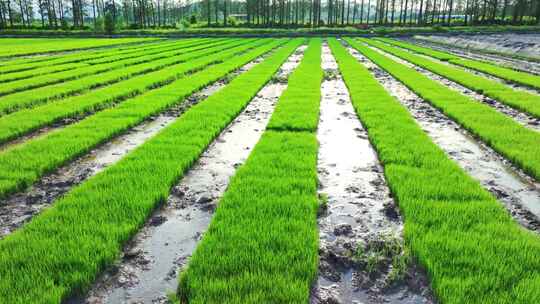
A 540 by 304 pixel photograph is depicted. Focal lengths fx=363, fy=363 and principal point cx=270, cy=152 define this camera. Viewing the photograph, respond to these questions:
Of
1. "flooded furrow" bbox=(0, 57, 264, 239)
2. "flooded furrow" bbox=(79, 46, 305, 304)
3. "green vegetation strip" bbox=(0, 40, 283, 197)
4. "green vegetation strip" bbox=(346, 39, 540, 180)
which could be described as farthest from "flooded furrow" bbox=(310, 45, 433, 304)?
"green vegetation strip" bbox=(0, 40, 283, 197)

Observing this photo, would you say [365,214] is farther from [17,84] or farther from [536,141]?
[17,84]

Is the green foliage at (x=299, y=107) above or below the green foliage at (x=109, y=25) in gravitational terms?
below

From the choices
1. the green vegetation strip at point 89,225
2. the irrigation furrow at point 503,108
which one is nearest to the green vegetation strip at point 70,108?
the green vegetation strip at point 89,225

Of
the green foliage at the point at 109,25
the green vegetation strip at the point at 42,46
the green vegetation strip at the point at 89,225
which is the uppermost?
the green foliage at the point at 109,25

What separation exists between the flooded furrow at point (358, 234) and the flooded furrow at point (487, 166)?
139cm

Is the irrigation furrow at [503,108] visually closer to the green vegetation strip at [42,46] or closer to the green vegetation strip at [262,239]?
the green vegetation strip at [262,239]

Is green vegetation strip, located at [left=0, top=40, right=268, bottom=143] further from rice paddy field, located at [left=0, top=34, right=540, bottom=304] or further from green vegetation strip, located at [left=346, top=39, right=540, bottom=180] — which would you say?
green vegetation strip, located at [left=346, top=39, right=540, bottom=180]

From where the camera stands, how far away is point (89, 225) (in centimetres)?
368

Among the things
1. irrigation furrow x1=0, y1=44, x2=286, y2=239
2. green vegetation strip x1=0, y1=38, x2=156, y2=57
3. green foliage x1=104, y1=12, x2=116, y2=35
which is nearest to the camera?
irrigation furrow x1=0, y1=44, x2=286, y2=239

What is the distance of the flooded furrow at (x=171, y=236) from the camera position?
2.91 metres

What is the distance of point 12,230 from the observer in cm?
382

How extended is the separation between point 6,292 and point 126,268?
853mm

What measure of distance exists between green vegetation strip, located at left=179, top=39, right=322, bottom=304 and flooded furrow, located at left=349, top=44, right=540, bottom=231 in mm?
2390

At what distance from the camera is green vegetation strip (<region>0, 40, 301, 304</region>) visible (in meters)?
2.84
